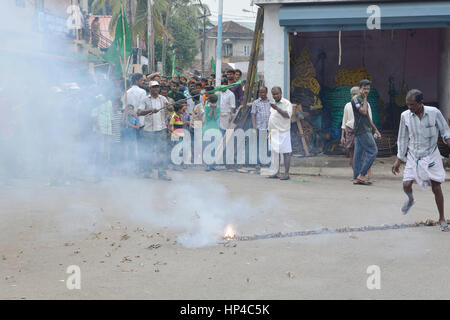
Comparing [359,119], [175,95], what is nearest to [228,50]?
[175,95]

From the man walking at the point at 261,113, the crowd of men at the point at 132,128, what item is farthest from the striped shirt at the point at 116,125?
the man walking at the point at 261,113

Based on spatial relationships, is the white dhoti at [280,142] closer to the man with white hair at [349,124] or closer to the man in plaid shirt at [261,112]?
the man in plaid shirt at [261,112]

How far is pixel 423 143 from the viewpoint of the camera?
22.9ft

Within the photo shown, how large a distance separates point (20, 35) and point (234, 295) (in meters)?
3.03

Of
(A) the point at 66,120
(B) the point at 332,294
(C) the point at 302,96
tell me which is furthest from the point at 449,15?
(B) the point at 332,294

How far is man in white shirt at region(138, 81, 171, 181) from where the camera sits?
36.2 ft

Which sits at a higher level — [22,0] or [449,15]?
[449,15]

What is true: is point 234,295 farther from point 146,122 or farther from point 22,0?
point 146,122

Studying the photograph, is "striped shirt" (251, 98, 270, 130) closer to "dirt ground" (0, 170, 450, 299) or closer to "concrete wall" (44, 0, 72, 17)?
"dirt ground" (0, 170, 450, 299)

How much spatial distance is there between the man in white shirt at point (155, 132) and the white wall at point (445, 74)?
21.1 feet

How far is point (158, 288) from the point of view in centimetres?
486

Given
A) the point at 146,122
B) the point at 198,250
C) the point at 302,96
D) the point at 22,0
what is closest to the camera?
the point at 22,0

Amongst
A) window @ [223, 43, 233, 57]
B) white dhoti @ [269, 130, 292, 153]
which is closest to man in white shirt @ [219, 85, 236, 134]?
white dhoti @ [269, 130, 292, 153]

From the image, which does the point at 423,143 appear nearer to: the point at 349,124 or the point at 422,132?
the point at 422,132
